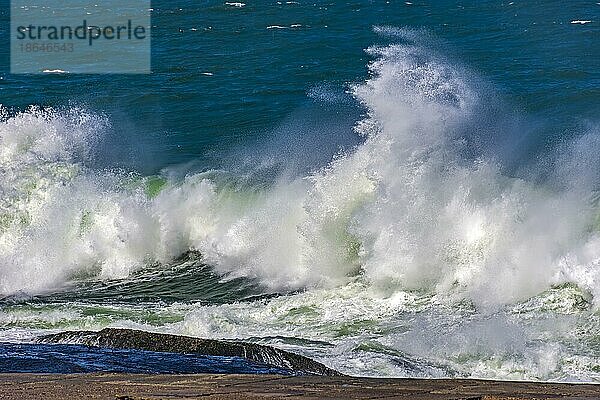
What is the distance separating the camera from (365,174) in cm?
1369

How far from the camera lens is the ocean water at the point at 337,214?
10.1 m

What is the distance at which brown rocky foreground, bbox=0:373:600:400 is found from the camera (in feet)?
16.0

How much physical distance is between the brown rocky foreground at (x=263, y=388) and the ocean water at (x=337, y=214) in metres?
2.21

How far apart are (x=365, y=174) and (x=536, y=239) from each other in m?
2.58

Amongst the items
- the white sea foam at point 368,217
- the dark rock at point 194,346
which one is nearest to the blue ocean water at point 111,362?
the dark rock at point 194,346

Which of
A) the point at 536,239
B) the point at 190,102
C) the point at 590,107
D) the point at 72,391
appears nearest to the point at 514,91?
the point at 590,107

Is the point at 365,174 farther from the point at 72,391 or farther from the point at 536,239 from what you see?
the point at 72,391

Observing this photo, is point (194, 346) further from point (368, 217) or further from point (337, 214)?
point (337, 214)

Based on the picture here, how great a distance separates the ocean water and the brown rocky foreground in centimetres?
221

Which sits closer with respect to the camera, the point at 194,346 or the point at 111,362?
the point at 111,362

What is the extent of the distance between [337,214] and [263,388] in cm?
827

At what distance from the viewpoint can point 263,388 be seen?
5.24 metres

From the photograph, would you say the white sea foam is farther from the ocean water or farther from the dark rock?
the dark rock

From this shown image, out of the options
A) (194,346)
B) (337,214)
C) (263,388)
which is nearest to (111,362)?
(194,346)
